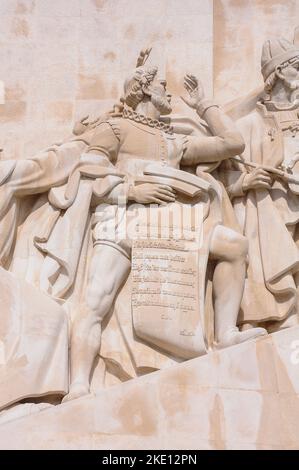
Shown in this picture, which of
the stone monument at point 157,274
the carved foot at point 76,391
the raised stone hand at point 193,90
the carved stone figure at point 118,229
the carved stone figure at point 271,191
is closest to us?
the stone monument at point 157,274

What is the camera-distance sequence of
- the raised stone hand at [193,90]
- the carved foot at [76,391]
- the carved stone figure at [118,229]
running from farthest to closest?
the raised stone hand at [193,90] < the carved stone figure at [118,229] < the carved foot at [76,391]

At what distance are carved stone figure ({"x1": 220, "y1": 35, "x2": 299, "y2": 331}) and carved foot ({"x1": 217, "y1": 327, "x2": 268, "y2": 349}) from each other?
0.38m

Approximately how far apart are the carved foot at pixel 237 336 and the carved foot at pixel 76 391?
3.45 feet

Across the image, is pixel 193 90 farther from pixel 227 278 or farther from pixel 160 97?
pixel 227 278

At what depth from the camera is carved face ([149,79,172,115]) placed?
845 centimetres

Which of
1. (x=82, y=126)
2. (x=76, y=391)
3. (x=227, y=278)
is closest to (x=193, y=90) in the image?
(x=82, y=126)

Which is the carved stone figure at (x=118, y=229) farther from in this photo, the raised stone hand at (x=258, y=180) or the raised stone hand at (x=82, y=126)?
the raised stone hand at (x=258, y=180)

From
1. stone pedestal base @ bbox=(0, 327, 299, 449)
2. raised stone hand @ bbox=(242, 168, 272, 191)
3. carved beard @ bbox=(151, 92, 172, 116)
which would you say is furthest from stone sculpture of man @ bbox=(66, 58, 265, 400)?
stone pedestal base @ bbox=(0, 327, 299, 449)

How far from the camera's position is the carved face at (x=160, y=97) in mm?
8453

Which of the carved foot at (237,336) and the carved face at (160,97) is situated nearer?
the carved foot at (237,336)

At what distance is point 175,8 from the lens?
9.49 meters

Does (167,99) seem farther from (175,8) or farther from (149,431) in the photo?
(149,431)

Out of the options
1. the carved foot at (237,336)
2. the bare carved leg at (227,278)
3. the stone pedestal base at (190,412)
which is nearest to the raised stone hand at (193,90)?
the bare carved leg at (227,278)

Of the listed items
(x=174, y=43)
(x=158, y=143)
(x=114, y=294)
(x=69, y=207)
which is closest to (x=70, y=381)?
(x=114, y=294)
